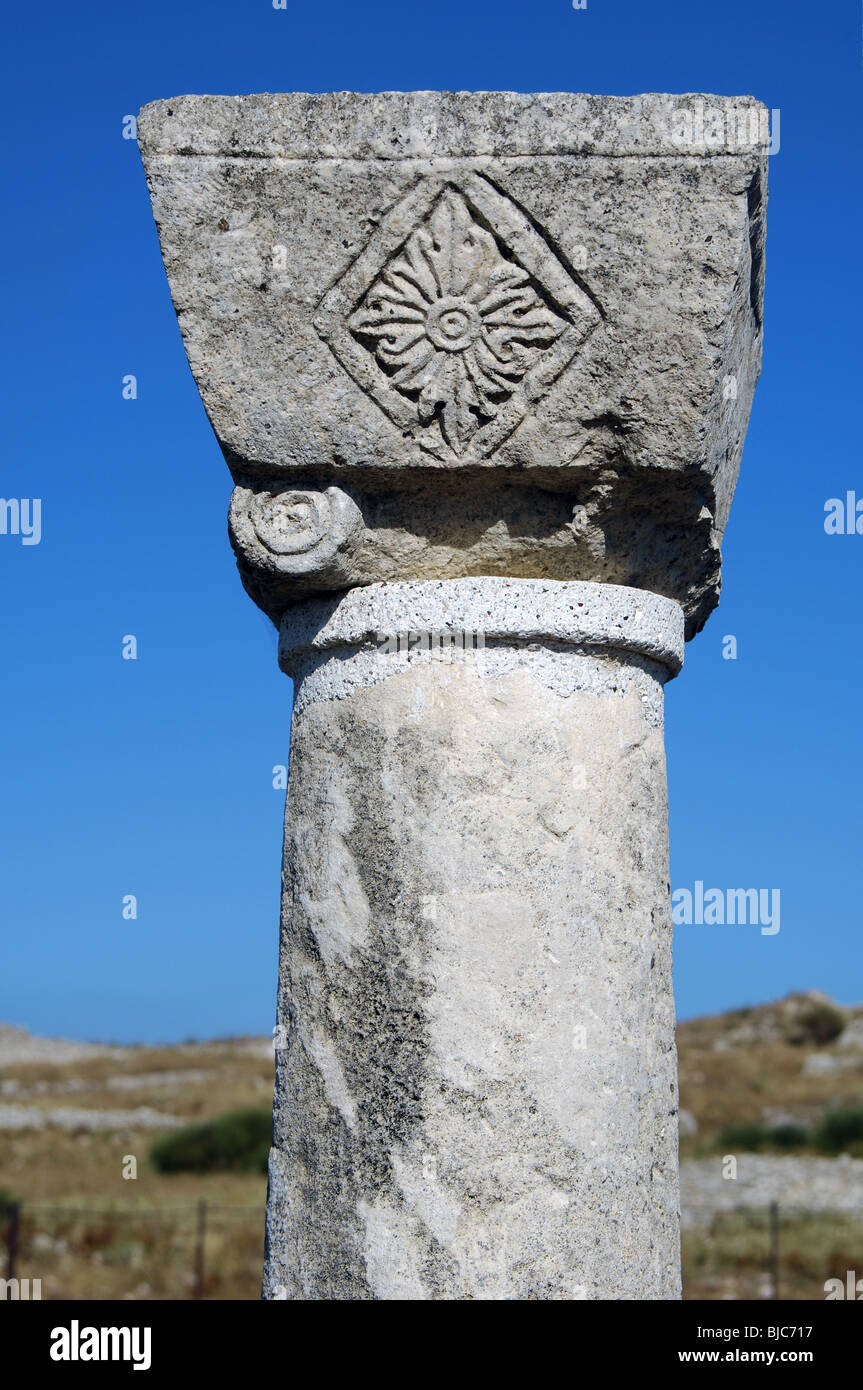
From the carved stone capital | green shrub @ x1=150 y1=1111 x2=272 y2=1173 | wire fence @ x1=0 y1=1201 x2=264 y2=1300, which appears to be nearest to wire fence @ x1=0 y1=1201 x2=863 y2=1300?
wire fence @ x1=0 y1=1201 x2=264 y2=1300

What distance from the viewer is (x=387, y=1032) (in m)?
2.63

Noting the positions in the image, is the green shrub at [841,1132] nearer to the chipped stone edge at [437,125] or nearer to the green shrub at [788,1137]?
the green shrub at [788,1137]

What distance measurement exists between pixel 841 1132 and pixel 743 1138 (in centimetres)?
156

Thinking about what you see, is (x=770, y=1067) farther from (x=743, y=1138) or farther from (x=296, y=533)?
(x=296, y=533)

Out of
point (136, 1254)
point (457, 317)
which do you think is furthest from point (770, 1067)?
point (457, 317)

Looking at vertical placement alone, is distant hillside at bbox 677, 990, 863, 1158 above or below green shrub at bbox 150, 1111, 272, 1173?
above

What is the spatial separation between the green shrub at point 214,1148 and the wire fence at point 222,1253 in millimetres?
5126

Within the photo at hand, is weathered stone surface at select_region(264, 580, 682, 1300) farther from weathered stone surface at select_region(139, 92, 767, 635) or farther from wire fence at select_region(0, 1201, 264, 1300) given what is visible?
wire fence at select_region(0, 1201, 264, 1300)

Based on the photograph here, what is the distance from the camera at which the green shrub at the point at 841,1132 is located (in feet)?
71.5

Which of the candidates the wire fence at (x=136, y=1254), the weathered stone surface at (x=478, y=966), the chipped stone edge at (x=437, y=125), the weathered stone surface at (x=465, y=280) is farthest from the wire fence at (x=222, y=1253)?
the chipped stone edge at (x=437, y=125)

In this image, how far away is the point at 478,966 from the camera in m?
2.62

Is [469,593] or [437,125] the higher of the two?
[437,125]

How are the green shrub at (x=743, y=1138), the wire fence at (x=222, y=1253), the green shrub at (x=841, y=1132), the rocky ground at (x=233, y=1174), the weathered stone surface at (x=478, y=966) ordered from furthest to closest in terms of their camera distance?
the green shrub at (x=743, y=1138), the green shrub at (x=841, y=1132), the rocky ground at (x=233, y=1174), the wire fence at (x=222, y=1253), the weathered stone surface at (x=478, y=966)

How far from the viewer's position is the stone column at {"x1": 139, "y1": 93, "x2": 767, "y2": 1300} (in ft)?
8.41
